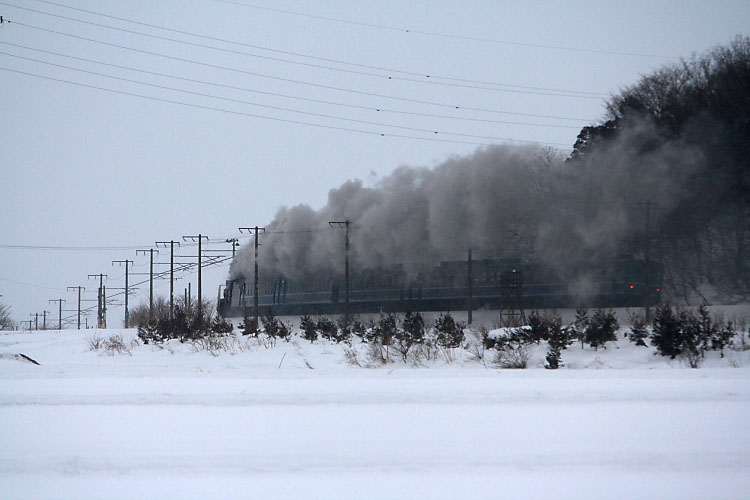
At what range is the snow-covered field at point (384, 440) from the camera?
311 centimetres

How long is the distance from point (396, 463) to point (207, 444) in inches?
44.3

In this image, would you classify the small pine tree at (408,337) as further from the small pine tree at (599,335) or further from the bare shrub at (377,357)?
the small pine tree at (599,335)

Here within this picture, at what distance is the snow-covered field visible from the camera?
3113 mm

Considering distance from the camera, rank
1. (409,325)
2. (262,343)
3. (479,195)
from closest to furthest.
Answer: (409,325) → (262,343) → (479,195)

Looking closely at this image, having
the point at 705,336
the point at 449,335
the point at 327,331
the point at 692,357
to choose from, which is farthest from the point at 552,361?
the point at 327,331

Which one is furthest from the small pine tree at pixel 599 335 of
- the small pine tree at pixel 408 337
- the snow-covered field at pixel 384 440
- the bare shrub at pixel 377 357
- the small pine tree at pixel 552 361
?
the snow-covered field at pixel 384 440

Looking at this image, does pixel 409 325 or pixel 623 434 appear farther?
pixel 409 325

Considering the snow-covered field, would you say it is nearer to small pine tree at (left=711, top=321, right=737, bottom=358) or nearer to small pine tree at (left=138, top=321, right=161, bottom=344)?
small pine tree at (left=711, top=321, right=737, bottom=358)

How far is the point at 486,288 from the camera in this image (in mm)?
34438

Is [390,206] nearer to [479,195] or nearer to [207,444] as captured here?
[479,195]

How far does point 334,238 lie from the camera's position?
49.1 metres

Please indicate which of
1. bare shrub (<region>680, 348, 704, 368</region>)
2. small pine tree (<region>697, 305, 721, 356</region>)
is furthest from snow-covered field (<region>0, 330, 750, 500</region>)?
small pine tree (<region>697, 305, 721, 356</region>)

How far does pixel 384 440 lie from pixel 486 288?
103 feet

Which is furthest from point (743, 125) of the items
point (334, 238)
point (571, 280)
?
point (334, 238)
